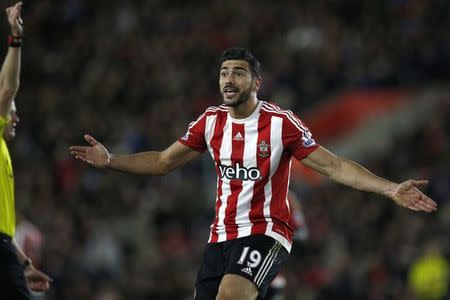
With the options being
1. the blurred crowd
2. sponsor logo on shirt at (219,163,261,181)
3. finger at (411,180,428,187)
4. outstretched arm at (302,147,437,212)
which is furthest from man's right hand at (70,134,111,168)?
the blurred crowd

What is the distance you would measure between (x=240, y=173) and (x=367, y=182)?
2.96 ft

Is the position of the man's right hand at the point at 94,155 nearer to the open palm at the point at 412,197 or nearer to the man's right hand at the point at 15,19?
the man's right hand at the point at 15,19

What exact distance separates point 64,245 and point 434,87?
758 cm

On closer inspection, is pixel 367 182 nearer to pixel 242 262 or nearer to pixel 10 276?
pixel 242 262

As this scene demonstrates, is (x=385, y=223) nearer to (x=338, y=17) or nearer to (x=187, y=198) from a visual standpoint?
(x=187, y=198)

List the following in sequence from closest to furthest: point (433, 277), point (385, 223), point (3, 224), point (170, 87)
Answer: point (3, 224) → point (433, 277) → point (385, 223) → point (170, 87)

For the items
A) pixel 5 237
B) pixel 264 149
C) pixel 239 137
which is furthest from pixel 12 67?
pixel 264 149

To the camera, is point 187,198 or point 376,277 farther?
point 187,198

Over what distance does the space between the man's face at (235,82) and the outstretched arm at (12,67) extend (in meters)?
1.41

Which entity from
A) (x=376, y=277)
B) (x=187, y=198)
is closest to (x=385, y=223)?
(x=376, y=277)

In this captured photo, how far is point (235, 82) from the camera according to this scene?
724 centimetres

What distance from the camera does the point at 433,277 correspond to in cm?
1405

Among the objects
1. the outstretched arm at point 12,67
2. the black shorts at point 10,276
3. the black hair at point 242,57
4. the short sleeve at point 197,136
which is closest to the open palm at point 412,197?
the black hair at point 242,57

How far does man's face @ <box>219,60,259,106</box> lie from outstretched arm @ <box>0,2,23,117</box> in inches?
55.4
